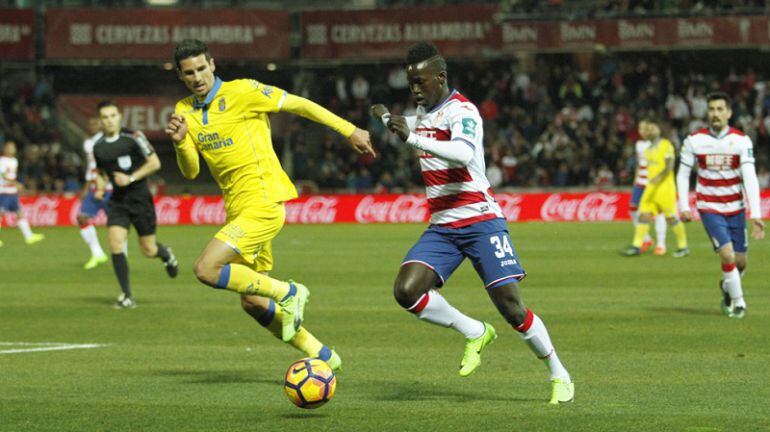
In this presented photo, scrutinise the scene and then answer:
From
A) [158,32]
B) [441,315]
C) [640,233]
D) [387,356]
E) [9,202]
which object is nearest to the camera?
[441,315]

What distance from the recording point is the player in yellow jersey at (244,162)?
32.9ft

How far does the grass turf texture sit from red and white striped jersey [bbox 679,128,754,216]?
121 cm

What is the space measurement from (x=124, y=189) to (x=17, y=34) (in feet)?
90.3

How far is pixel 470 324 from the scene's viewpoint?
30.7ft

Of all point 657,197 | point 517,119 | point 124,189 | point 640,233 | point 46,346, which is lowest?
point 517,119

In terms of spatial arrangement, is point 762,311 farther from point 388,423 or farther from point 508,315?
point 388,423

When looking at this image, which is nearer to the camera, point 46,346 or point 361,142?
point 361,142

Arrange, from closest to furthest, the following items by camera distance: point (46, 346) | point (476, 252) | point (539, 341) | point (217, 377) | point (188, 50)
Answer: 1. point (539, 341)
2. point (476, 252)
3. point (188, 50)
4. point (217, 377)
5. point (46, 346)

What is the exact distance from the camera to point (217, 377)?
34.6 feet

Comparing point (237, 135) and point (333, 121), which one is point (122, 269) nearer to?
point (237, 135)

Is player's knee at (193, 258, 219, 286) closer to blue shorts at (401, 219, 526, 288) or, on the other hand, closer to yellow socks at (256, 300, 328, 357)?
yellow socks at (256, 300, 328, 357)

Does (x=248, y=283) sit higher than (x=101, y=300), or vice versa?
(x=248, y=283)

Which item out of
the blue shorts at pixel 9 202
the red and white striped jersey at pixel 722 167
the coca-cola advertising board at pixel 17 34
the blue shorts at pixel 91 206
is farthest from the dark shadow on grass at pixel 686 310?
the coca-cola advertising board at pixel 17 34

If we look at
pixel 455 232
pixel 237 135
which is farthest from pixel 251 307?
pixel 455 232
